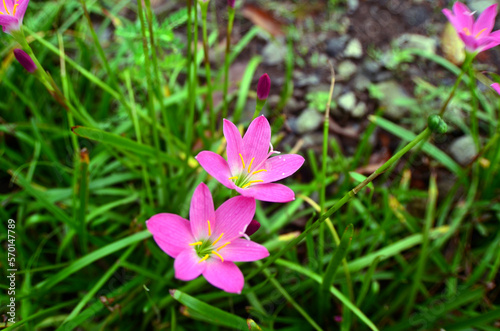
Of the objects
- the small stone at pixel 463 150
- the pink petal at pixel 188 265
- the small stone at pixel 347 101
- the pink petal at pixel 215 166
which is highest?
the pink petal at pixel 215 166

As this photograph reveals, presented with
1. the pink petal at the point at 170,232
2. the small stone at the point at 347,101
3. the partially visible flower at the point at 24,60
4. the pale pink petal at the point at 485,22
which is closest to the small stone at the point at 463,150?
the small stone at the point at 347,101

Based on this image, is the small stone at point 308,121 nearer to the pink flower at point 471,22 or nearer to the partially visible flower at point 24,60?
the pink flower at point 471,22

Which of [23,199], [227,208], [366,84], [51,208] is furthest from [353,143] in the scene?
[23,199]

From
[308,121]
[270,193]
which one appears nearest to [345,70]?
[308,121]

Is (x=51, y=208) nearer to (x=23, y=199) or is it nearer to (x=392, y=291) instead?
(x=23, y=199)

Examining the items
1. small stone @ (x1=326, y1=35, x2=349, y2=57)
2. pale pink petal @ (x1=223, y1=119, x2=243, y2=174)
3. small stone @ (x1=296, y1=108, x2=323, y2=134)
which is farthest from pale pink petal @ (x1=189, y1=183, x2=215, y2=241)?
small stone @ (x1=326, y1=35, x2=349, y2=57)

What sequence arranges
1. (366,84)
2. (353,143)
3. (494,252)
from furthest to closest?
(366,84) < (353,143) < (494,252)

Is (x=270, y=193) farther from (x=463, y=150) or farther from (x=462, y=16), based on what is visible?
(x=463, y=150)

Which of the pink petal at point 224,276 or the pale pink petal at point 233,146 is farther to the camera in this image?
the pale pink petal at point 233,146
